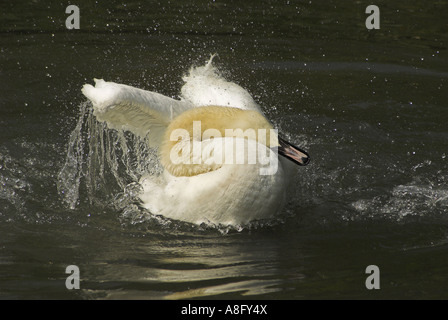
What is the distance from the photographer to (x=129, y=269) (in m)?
4.78

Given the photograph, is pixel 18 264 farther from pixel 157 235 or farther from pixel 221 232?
pixel 221 232

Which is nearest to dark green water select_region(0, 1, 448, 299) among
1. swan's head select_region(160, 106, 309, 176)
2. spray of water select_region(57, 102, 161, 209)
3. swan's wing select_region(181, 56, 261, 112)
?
spray of water select_region(57, 102, 161, 209)

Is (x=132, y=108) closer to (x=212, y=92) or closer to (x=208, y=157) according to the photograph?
(x=208, y=157)

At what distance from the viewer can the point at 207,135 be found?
5.33 metres

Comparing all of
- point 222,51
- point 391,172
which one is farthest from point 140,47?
point 391,172

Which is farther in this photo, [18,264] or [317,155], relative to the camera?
[317,155]

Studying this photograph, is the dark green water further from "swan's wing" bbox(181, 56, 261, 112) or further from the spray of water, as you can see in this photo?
"swan's wing" bbox(181, 56, 261, 112)

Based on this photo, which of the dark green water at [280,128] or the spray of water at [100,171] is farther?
the spray of water at [100,171]

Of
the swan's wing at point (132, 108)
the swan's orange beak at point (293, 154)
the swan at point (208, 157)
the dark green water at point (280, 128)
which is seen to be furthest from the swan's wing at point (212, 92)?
the swan's orange beak at point (293, 154)

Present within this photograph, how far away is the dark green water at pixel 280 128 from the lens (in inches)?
185

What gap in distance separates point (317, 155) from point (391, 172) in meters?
0.69

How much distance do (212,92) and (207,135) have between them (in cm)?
123

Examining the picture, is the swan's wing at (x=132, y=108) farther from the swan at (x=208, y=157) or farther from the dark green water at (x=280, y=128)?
the dark green water at (x=280, y=128)

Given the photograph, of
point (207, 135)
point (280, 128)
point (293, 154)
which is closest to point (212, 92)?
point (280, 128)
